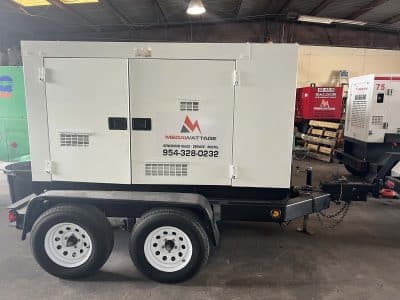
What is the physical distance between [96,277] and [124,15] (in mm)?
8967

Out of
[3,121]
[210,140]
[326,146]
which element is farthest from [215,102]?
[326,146]

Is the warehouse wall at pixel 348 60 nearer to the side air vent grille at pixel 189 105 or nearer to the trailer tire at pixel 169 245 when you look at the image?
the side air vent grille at pixel 189 105

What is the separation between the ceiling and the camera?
884 cm

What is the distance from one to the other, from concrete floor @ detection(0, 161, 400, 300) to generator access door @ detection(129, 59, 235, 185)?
966 millimetres

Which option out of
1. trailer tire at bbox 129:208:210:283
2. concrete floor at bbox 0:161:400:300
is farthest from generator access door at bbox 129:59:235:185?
concrete floor at bbox 0:161:400:300

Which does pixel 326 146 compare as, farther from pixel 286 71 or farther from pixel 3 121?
pixel 3 121

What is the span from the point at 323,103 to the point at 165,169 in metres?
8.36

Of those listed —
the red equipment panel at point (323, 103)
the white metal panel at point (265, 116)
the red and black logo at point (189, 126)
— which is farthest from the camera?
the red equipment panel at point (323, 103)

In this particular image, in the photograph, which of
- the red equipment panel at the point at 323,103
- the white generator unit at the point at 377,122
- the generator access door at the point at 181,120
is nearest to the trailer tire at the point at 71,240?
the generator access door at the point at 181,120

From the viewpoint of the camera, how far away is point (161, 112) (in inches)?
114

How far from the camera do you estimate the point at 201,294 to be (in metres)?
2.76

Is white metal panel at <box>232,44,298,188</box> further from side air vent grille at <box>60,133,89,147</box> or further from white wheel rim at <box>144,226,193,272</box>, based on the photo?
side air vent grille at <box>60,133,89,147</box>

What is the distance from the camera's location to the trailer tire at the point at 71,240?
2.84 m

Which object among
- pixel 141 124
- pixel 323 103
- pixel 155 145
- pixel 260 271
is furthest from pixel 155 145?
pixel 323 103
